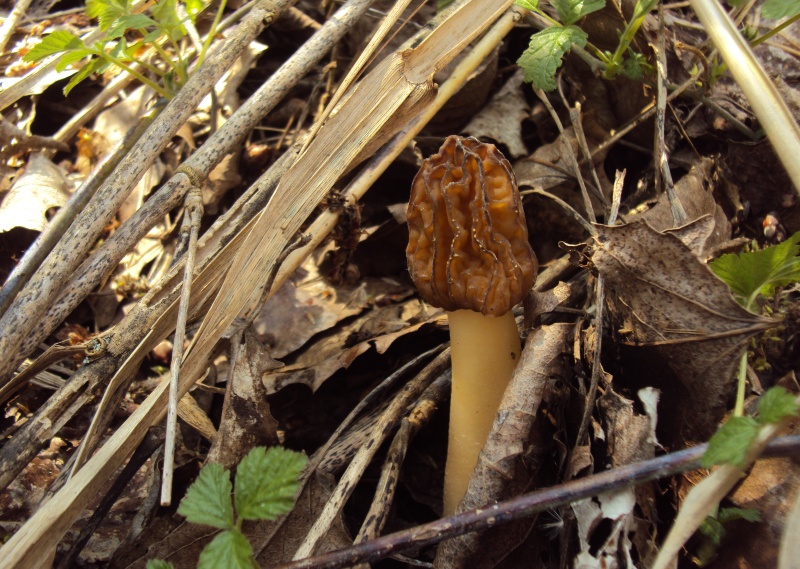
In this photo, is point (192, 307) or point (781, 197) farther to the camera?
point (781, 197)

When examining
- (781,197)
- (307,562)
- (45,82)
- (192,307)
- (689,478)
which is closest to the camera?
(307,562)

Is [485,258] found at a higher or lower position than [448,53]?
lower

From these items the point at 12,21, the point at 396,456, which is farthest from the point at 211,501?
the point at 12,21

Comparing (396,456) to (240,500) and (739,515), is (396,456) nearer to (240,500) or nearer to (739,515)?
(240,500)

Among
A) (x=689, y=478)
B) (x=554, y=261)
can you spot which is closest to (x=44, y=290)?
(x=554, y=261)

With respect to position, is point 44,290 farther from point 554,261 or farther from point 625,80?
point 625,80

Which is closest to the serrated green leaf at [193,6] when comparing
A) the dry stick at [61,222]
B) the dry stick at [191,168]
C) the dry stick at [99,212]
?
the dry stick at [99,212]

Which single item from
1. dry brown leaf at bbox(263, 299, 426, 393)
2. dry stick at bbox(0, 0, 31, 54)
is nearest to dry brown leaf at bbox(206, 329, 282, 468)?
dry brown leaf at bbox(263, 299, 426, 393)
